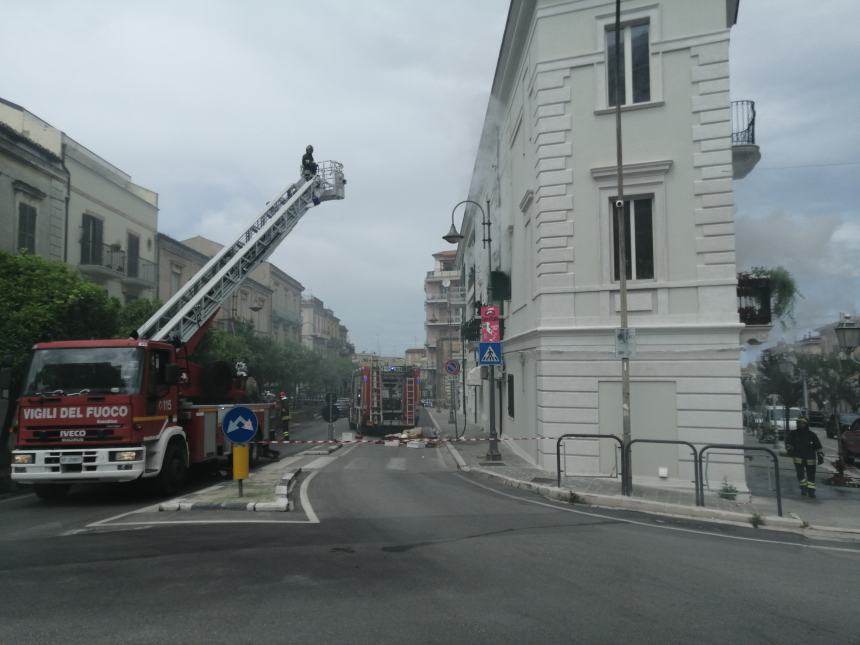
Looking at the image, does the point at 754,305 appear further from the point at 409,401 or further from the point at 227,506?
the point at 409,401

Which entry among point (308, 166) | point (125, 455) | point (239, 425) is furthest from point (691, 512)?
point (308, 166)

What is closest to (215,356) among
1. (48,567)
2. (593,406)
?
(593,406)

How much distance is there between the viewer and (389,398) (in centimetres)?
2703

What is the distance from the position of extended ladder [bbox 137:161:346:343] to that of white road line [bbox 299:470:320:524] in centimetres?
405

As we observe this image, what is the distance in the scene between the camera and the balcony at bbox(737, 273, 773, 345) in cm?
1315

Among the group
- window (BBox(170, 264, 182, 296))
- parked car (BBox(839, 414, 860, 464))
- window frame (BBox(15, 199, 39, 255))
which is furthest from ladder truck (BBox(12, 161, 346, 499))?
window (BBox(170, 264, 182, 296))

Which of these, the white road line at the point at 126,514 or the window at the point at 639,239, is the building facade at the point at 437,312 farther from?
the white road line at the point at 126,514

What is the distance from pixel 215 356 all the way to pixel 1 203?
900 cm

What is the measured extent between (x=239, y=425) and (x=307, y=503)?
167 cm

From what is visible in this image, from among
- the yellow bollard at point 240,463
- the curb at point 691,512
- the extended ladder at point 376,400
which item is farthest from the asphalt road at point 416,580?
the extended ladder at point 376,400

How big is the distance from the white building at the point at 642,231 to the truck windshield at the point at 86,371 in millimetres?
7885

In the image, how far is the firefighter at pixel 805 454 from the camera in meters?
11.5

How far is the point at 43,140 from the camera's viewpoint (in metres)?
22.1

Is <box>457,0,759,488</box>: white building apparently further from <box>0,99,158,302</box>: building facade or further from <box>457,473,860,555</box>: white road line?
<box>0,99,158,302</box>: building facade
